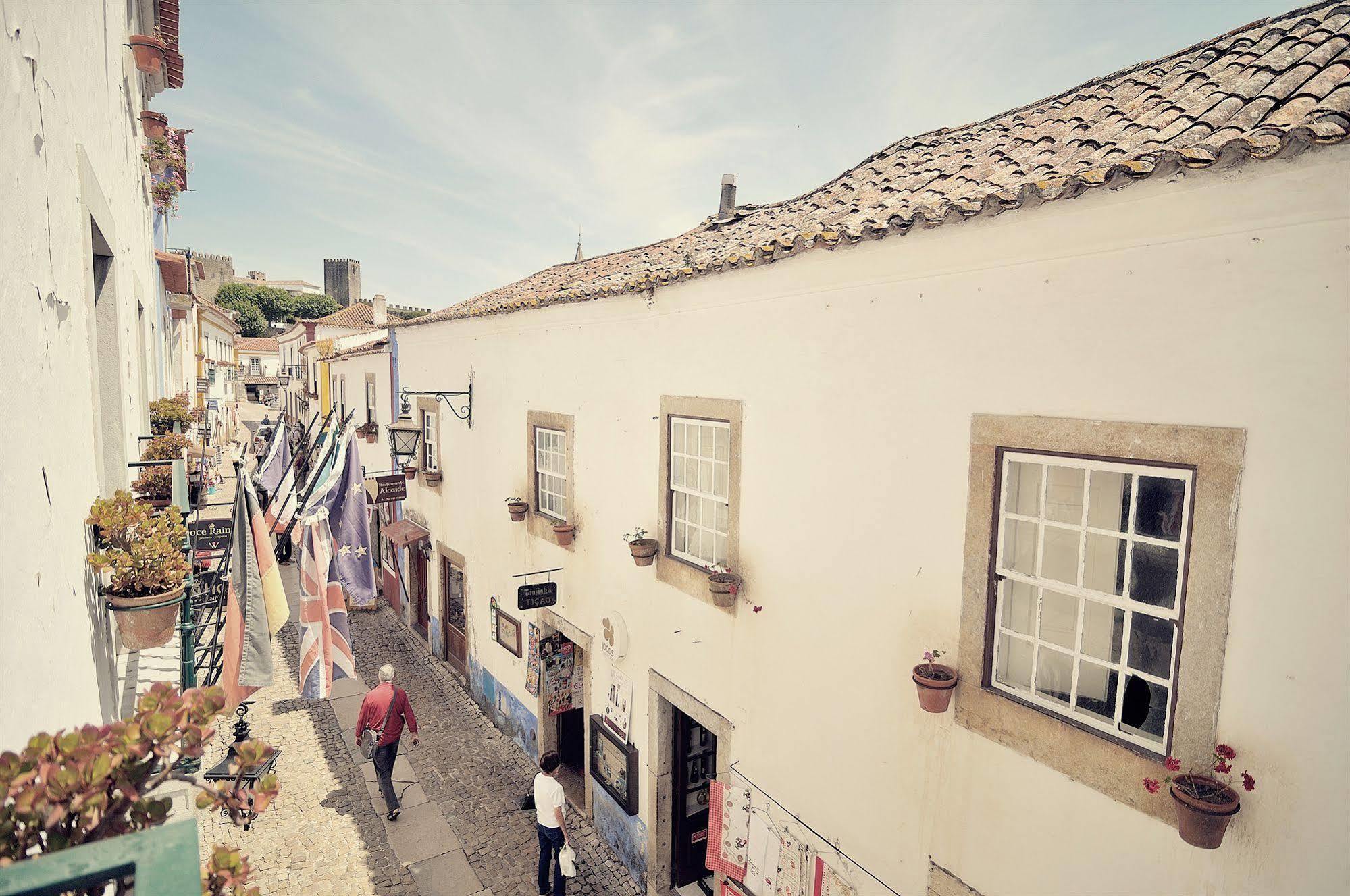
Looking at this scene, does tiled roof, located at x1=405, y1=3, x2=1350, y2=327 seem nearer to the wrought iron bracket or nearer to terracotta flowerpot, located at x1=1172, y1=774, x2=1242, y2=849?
terracotta flowerpot, located at x1=1172, y1=774, x2=1242, y2=849

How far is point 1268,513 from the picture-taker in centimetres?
280

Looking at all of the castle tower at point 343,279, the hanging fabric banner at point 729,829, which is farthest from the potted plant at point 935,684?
the castle tower at point 343,279

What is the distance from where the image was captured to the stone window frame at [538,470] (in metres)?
7.84

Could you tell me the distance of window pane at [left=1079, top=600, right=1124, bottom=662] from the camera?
3.41 m

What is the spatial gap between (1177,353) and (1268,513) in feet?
2.52

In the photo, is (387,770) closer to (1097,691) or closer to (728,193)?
(1097,691)

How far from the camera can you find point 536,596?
26.3 feet

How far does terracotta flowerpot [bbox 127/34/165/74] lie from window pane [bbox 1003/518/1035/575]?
7.22 metres

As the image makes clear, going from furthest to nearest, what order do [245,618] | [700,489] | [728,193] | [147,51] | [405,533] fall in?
[405,533]
[728,193]
[700,489]
[147,51]
[245,618]

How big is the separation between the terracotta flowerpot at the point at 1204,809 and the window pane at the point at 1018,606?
956 mm

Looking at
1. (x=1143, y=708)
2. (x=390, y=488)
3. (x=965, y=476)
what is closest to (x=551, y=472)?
(x=390, y=488)

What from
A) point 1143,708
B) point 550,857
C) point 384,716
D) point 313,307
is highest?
point 313,307

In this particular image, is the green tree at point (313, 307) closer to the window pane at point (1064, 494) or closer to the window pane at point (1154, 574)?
the window pane at point (1064, 494)

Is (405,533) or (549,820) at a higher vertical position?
(405,533)
